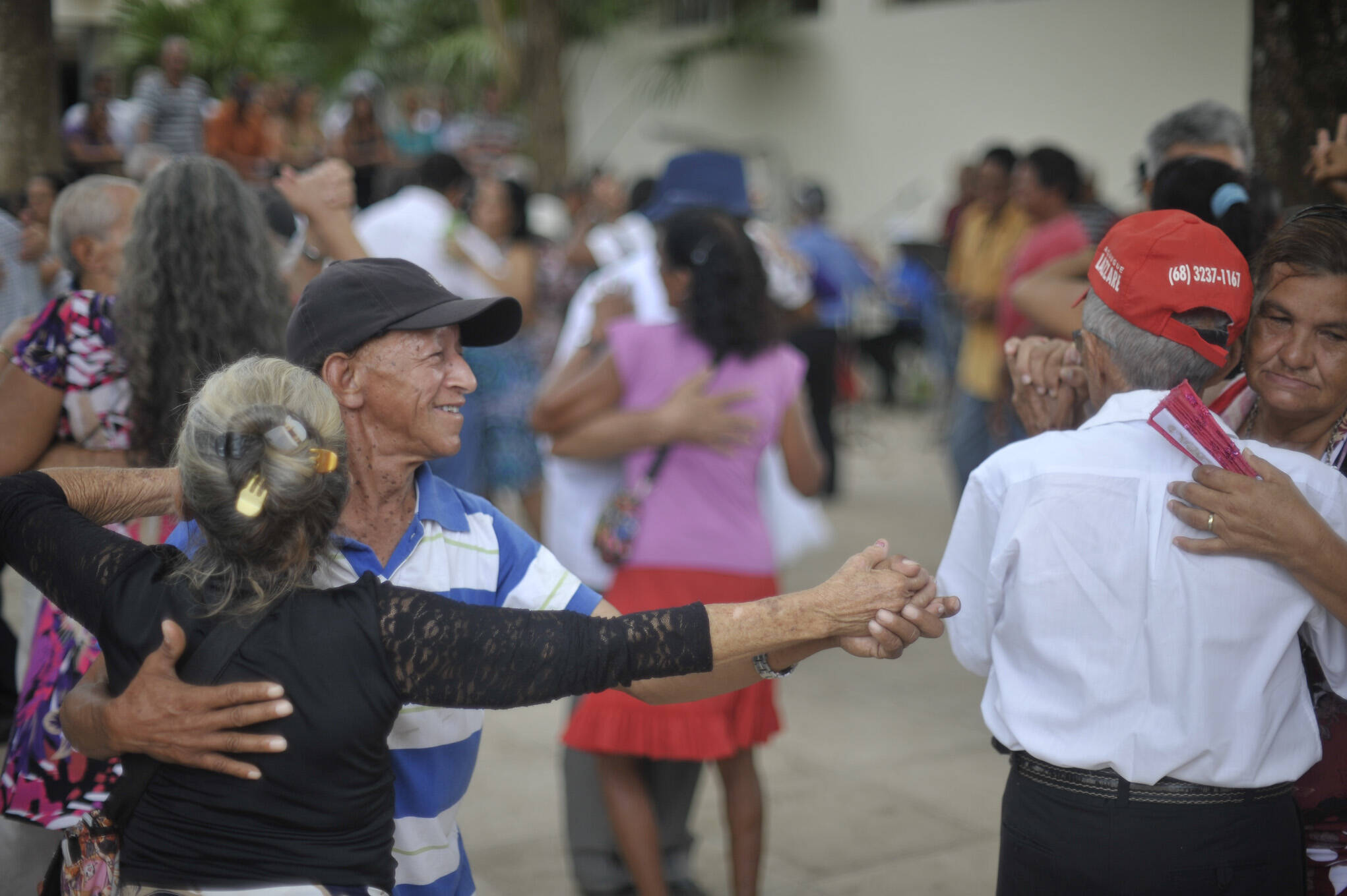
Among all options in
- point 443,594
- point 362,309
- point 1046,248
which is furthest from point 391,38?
point 443,594

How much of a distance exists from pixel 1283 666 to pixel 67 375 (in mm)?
2448

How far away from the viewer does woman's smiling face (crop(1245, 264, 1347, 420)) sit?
2125 millimetres

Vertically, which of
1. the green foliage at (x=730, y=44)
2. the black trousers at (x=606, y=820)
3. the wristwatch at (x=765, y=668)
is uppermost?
the green foliage at (x=730, y=44)

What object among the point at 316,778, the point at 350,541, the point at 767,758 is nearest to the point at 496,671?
the point at 316,778

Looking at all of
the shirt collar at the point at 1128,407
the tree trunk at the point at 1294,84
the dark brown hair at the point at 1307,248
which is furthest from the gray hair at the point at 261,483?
the tree trunk at the point at 1294,84

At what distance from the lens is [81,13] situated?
1245 cm

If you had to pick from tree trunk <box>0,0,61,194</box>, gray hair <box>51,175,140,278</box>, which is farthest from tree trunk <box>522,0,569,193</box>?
gray hair <box>51,175,140,278</box>

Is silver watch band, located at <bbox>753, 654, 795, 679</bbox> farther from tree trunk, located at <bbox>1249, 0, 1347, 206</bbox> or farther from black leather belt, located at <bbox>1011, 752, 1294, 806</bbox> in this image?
tree trunk, located at <bbox>1249, 0, 1347, 206</bbox>

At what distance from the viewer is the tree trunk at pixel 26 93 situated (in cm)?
421

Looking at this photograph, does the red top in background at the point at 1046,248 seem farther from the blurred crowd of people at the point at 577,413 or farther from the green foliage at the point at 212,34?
the green foliage at the point at 212,34

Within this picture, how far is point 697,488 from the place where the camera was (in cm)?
354

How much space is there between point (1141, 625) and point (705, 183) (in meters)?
3.61

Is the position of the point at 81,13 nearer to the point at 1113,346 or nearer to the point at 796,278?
the point at 796,278

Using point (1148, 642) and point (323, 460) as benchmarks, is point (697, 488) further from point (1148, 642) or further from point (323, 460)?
point (323, 460)
